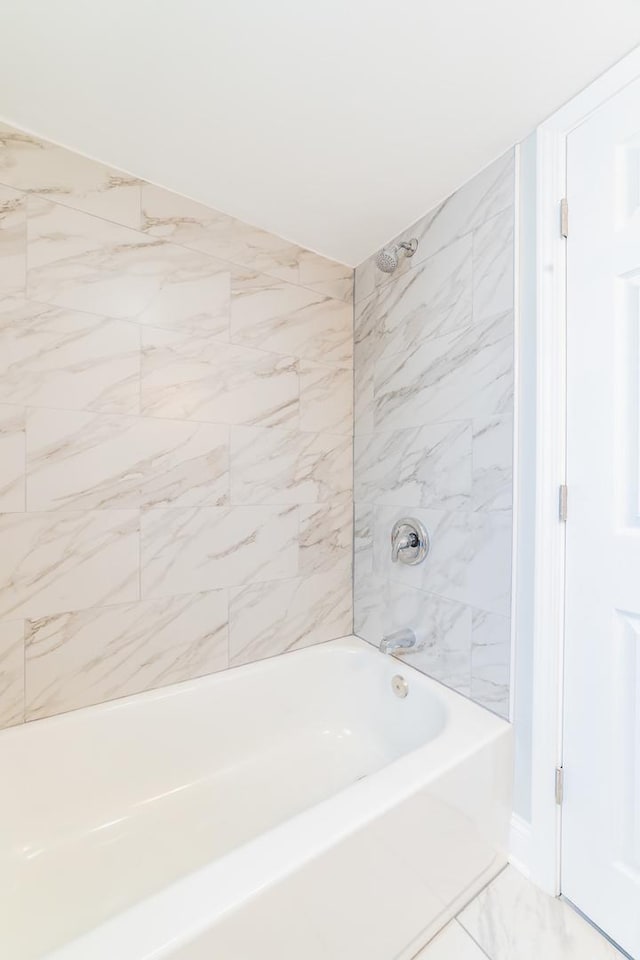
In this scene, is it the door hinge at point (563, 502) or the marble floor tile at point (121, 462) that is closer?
the door hinge at point (563, 502)

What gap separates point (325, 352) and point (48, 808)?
6.09ft

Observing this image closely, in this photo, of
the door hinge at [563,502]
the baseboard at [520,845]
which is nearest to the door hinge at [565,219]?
the door hinge at [563,502]

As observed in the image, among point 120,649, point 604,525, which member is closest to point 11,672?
Answer: point 120,649

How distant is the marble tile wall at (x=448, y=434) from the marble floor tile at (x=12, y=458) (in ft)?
4.12

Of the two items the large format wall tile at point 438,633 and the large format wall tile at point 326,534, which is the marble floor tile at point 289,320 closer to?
the large format wall tile at point 326,534

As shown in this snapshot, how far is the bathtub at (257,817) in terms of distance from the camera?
2.46 ft

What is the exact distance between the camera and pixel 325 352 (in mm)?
1849

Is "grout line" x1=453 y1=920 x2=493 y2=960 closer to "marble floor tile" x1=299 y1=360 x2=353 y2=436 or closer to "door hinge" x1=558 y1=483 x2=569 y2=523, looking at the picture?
"door hinge" x1=558 y1=483 x2=569 y2=523

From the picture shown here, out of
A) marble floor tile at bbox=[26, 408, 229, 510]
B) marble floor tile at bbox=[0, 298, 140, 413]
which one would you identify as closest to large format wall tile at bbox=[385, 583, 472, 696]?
marble floor tile at bbox=[26, 408, 229, 510]

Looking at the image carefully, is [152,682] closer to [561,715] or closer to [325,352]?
[561,715]

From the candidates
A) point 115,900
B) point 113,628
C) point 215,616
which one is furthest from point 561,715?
point 113,628

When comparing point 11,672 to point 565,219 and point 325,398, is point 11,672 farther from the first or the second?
point 565,219

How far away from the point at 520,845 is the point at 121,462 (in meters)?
1.68

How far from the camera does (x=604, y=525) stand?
1052mm
